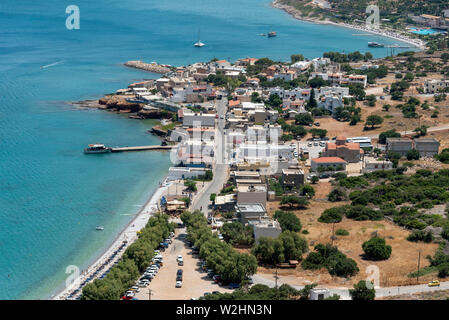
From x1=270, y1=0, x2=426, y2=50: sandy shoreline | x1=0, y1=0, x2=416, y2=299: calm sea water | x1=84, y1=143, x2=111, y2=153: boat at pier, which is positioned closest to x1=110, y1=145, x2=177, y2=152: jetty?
x1=84, y1=143, x2=111, y2=153: boat at pier

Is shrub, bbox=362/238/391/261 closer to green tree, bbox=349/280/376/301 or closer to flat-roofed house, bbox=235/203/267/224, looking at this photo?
green tree, bbox=349/280/376/301

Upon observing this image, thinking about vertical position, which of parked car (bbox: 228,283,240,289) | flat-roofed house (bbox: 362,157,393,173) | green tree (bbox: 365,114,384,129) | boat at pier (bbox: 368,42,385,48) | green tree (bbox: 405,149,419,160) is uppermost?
boat at pier (bbox: 368,42,385,48)

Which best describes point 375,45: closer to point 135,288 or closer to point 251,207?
point 251,207

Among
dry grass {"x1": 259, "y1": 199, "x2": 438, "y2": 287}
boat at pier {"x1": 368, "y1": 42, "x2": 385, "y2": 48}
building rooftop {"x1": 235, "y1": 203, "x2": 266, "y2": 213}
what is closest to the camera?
dry grass {"x1": 259, "y1": 199, "x2": 438, "y2": 287}

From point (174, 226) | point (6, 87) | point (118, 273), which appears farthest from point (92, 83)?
point (118, 273)

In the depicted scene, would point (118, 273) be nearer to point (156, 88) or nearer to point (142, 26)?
point (156, 88)

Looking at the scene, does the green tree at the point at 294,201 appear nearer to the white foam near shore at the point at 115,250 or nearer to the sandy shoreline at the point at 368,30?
the white foam near shore at the point at 115,250
